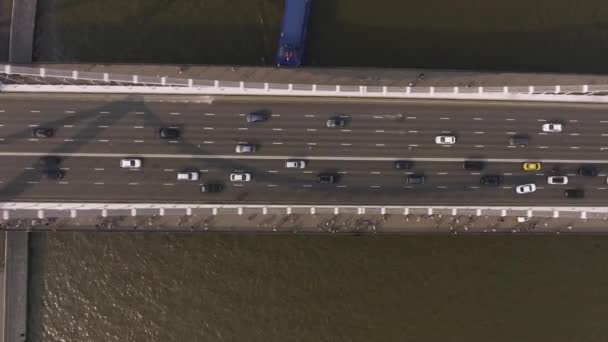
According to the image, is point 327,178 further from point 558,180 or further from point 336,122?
point 558,180

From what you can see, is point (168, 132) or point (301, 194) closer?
point (168, 132)

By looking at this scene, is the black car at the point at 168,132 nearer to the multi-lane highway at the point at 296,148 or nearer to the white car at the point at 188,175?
the multi-lane highway at the point at 296,148

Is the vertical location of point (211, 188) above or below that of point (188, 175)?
below

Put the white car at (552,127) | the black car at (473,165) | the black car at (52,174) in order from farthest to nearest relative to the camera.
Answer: the white car at (552,127), the black car at (473,165), the black car at (52,174)

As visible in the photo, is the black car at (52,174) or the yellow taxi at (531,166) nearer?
the black car at (52,174)

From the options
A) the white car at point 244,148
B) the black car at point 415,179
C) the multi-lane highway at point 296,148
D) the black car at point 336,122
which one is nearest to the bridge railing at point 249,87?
the multi-lane highway at point 296,148

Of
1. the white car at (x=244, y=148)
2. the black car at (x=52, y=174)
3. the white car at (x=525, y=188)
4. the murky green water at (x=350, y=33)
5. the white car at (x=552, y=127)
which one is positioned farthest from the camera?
the murky green water at (x=350, y=33)

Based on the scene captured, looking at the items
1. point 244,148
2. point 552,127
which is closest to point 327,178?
point 244,148
